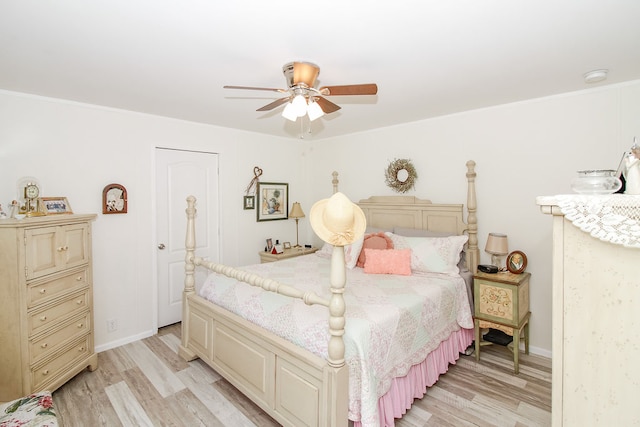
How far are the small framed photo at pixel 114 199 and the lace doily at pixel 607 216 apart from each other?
3647 millimetres

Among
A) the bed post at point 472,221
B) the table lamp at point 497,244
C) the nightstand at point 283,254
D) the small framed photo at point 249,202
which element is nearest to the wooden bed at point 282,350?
the bed post at point 472,221

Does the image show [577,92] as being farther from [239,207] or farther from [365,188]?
[239,207]

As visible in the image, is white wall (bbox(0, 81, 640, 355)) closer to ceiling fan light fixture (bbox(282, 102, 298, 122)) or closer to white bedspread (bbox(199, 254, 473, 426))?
white bedspread (bbox(199, 254, 473, 426))

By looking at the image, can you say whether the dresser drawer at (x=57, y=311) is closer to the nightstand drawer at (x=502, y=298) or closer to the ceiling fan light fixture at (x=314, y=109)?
the ceiling fan light fixture at (x=314, y=109)

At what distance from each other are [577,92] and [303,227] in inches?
146

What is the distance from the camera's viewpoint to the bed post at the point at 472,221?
10.9 feet

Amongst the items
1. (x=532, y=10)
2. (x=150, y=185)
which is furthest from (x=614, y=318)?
(x=150, y=185)

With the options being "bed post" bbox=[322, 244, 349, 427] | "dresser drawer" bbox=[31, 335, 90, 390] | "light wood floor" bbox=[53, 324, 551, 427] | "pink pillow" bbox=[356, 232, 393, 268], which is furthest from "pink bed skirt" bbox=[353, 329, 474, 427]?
"dresser drawer" bbox=[31, 335, 90, 390]

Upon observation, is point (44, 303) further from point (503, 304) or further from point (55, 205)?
point (503, 304)

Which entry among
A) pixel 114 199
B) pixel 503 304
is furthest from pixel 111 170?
pixel 503 304

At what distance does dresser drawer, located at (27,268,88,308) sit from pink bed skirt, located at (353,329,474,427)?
239 centimetres

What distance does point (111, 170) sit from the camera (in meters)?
3.27

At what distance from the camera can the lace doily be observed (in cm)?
83

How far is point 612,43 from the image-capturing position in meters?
1.91
